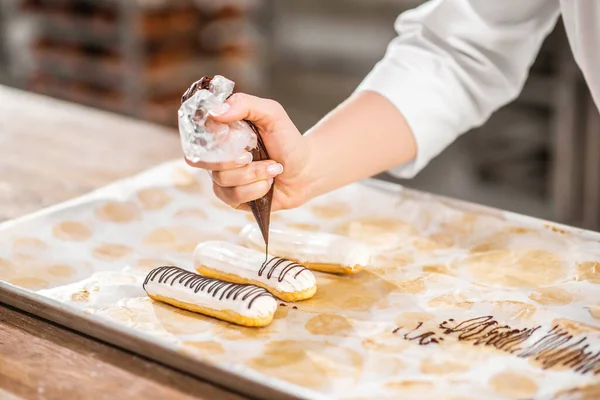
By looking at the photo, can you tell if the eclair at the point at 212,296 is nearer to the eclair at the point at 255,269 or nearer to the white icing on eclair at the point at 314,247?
the eclair at the point at 255,269

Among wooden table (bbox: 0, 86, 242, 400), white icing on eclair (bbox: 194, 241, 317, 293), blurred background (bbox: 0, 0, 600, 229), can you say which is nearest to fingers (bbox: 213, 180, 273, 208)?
white icing on eclair (bbox: 194, 241, 317, 293)

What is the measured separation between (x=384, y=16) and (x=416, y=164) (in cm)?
227

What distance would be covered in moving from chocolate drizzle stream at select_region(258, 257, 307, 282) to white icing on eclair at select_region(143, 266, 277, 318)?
70 mm

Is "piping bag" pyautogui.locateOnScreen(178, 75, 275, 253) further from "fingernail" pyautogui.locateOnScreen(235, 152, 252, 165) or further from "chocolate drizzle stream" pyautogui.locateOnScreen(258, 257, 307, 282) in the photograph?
"chocolate drizzle stream" pyautogui.locateOnScreen(258, 257, 307, 282)

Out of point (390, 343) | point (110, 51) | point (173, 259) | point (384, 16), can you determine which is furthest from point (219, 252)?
point (110, 51)

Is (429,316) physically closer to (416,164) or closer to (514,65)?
(416,164)

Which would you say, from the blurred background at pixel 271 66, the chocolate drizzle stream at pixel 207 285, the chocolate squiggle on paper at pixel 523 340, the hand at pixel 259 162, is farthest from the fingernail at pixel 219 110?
the blurred background at pixel 271 66

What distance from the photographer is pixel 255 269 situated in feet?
4.36

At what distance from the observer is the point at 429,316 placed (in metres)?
1.23

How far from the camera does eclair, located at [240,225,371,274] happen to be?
135cm

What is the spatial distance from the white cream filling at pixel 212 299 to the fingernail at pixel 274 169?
189 millimetres

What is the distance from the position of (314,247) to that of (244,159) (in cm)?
26

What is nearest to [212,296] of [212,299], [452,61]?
[212,299]

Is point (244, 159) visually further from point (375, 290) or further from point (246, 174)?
point (375, 290)
